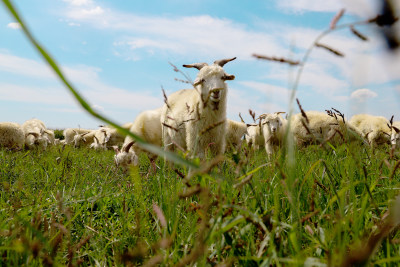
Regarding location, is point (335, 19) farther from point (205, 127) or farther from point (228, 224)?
point (205, 127)

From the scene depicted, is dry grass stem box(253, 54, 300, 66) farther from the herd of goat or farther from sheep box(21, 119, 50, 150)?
sheep box(21, 119, 50, 150)

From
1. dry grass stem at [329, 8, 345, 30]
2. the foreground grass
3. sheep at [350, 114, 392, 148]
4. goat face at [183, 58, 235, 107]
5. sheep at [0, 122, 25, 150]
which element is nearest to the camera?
dry grass stem at [329, 8, 345, 30]

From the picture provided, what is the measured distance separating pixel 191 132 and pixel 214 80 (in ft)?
3.34

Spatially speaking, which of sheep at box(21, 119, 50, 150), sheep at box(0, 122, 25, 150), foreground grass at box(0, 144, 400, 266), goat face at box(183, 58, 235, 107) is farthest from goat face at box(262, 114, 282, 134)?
sheep at box(0, 122, 25, 150)

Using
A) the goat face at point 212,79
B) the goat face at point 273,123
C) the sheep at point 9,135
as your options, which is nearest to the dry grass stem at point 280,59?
the goat face at point 212,79

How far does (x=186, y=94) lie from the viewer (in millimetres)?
7605

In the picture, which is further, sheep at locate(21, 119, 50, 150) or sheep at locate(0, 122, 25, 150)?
sheep at locate(21, 119, 50, 150)

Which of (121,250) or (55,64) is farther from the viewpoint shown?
(121,250)

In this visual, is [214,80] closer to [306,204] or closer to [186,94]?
[186,94]

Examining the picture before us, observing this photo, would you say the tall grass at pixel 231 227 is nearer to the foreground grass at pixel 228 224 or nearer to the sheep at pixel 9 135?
the foreground grass at pixel 228 224

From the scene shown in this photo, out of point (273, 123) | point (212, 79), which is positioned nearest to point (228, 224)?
point (212, 79)

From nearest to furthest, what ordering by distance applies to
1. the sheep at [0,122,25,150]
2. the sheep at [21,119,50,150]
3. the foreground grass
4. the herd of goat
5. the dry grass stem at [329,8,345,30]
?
the dry grass stem at [329,8,345,30] → the foreground grass → the herd of goat → the sheep at [0,122,25,150] → the sheep at [21,119,50,150]

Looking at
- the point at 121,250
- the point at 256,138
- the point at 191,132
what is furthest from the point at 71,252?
the point at 256,138

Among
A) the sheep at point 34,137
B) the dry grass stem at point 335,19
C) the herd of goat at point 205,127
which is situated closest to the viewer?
the dry grass stem at point 335,19
